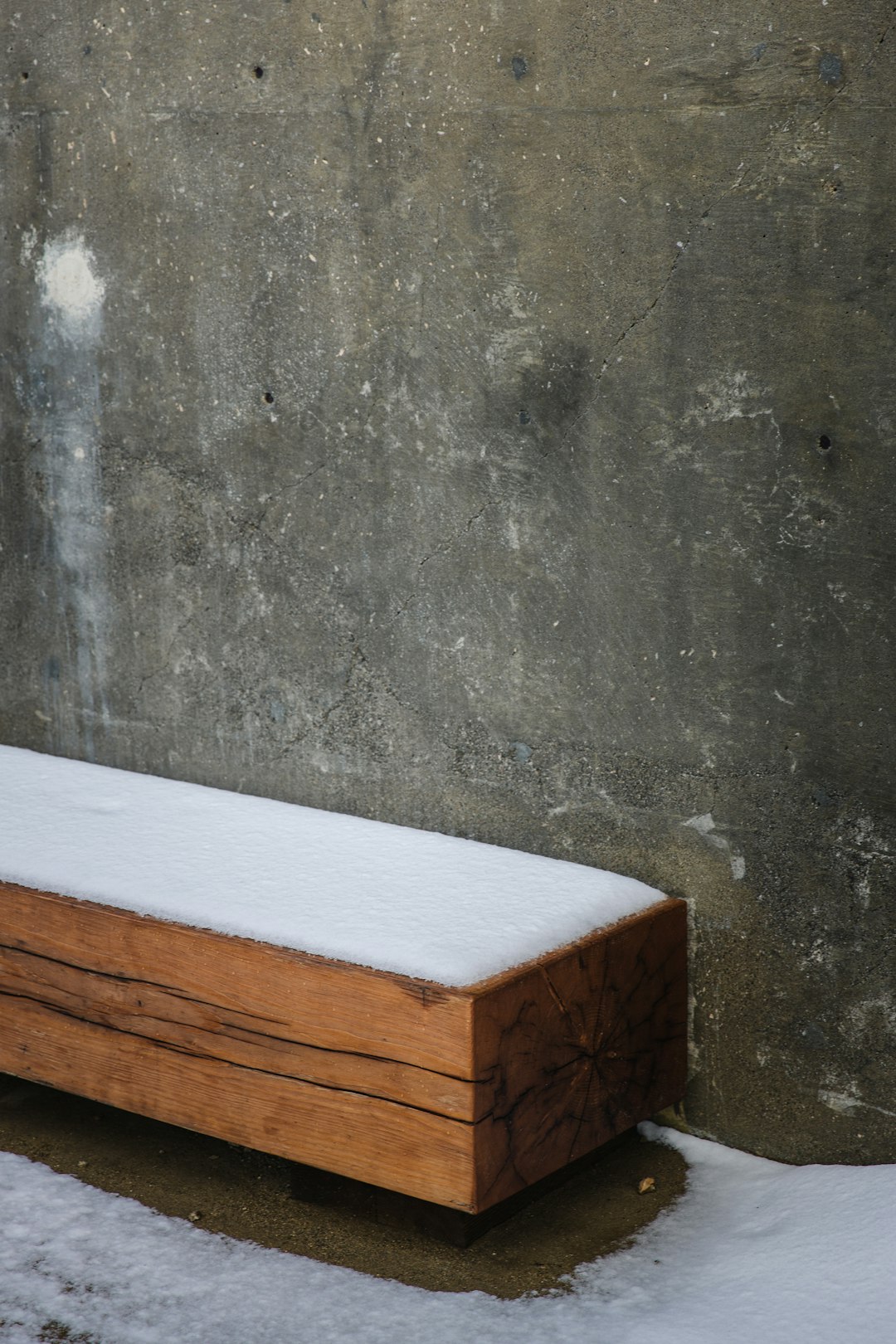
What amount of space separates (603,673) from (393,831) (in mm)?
491

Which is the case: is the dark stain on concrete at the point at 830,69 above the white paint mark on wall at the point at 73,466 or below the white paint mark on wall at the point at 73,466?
above

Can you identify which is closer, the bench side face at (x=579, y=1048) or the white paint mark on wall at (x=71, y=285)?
the bench side face at (x=579, y=1048)

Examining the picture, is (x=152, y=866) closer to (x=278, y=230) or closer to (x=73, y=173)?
(x=278, y=230)

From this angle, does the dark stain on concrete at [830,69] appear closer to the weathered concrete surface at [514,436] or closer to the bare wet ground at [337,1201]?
the weathered concrete surface at [514,436]

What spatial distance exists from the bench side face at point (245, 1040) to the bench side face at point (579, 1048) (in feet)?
0.20

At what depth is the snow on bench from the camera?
→ 1.98 m

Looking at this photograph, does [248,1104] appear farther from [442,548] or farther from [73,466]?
[73,466]

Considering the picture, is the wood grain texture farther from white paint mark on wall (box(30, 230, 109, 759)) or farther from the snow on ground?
white paint mark on wall (box(30, 230, 109, 759))

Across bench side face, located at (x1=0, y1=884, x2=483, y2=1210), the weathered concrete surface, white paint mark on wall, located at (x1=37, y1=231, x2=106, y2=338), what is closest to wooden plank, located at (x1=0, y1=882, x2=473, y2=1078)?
bench side face, located at (x1=0, y1=884, x2=483, y2=1210)

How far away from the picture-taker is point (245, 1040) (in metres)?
2.14

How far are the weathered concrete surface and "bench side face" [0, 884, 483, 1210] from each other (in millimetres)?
568

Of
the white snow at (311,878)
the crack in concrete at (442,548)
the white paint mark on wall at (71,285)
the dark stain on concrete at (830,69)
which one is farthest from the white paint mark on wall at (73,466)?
the dark stain on concrete at (830,69)

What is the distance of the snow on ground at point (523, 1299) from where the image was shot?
6.09ft

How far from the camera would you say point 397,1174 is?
2.03 meters
